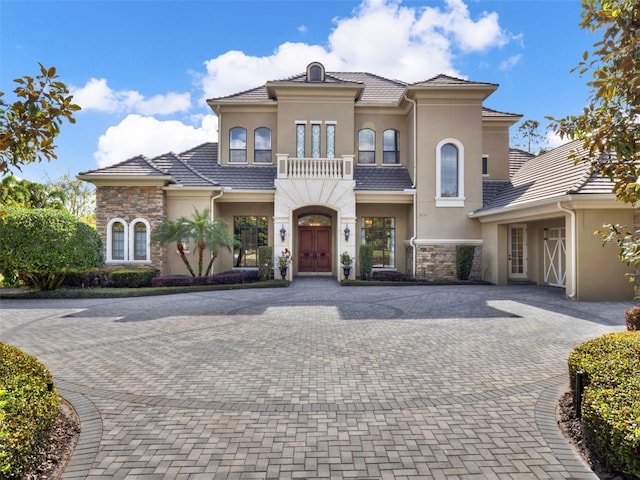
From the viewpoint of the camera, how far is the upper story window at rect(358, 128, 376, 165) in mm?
20203

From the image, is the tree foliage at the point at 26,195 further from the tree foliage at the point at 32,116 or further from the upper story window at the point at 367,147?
the tree foliage at the point at 32,116

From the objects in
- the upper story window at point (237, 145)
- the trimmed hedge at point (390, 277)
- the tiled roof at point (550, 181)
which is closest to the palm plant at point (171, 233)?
the upper story window at point (237, 145)

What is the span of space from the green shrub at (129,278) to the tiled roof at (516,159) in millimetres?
18785

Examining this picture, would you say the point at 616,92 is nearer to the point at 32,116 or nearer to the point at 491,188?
the point at 32,116

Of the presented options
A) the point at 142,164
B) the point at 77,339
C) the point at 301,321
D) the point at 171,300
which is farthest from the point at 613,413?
the point at 142,164

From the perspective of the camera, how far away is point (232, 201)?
18734 mm

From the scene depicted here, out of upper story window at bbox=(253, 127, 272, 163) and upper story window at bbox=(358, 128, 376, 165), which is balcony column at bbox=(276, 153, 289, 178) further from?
upper story window at bbox=(358, 128, 376, 165)

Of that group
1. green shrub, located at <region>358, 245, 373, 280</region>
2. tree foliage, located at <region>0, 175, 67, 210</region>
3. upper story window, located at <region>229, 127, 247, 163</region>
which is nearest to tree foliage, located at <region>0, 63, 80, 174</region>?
green shrub, located at <region>358, 245, 373, 280</region>

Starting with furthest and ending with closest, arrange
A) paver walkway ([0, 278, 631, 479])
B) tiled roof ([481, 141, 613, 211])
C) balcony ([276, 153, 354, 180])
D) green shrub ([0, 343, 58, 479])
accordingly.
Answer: balcony ([276, 153, 354, 180]) < tiled roof ([481, 141, 613, 211]) < paver walkway ([0, 278, 631, 479]) < green shrub ([0, 343, 58, 479])

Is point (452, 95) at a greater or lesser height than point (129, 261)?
greater

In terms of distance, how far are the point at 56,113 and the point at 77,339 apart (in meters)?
5.93

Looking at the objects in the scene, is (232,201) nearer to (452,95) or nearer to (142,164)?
(142,164)

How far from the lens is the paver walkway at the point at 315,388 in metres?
3.63

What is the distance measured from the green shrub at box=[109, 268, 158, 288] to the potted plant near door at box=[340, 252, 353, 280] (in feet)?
26.9
